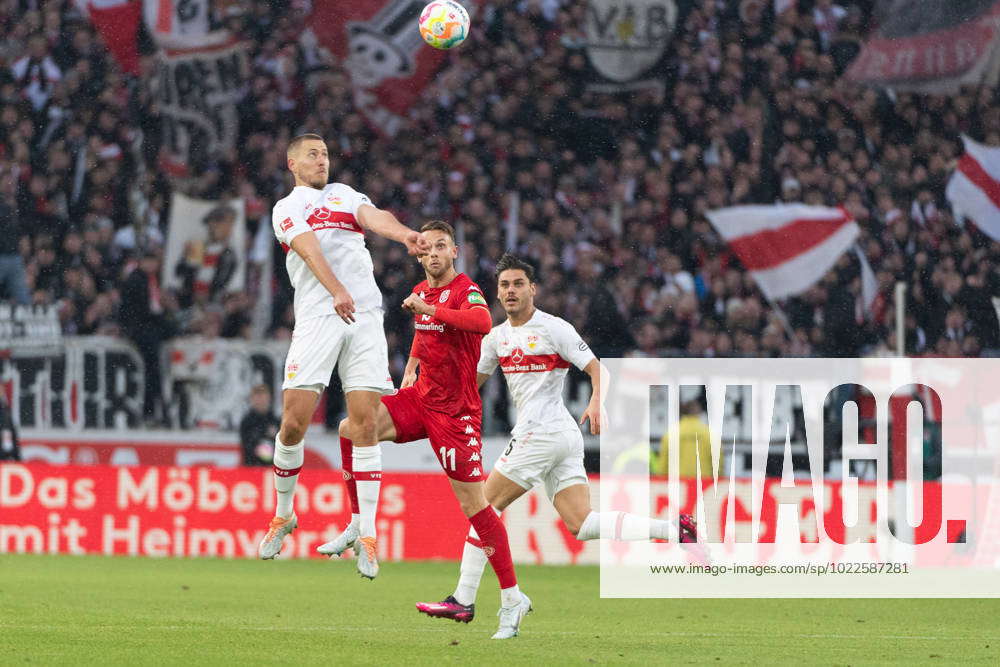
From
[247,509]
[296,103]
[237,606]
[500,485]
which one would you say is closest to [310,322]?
[500,485]

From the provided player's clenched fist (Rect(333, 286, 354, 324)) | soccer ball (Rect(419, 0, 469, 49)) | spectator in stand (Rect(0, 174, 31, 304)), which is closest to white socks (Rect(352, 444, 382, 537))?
player's clenched fist (Rect(333, 286, 354, 324))

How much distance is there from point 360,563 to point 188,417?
8.45 meters

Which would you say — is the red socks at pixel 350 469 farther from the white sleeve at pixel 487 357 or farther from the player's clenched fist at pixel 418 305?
the player's clenched fist at pixel 418 305

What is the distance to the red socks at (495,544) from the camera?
930 centimetres

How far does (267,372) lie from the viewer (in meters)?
17.0

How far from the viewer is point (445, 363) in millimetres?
9375

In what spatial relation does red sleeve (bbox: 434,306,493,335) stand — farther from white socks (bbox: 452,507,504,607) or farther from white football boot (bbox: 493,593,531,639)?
white football boot (bbox: 493,593,531,639)

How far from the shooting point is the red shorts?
30.1 ft

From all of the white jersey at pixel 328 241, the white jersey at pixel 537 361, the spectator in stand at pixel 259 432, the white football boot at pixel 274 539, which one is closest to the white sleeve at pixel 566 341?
the white jersey at pixel 537 361

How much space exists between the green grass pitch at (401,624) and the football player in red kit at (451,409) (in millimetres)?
552

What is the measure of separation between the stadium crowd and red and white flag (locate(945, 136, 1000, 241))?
0.71 ft

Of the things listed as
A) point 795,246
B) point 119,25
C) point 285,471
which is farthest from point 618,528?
point 119,25

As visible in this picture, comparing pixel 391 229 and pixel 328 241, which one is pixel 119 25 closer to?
pixel 328 241

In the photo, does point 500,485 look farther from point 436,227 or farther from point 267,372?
point 267,372
